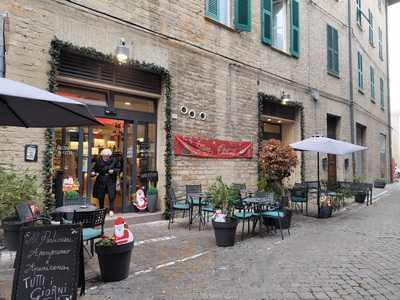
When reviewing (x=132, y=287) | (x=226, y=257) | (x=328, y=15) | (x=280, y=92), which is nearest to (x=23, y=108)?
(x=132, y=287)

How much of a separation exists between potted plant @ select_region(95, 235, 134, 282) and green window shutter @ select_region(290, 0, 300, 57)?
36.5ft

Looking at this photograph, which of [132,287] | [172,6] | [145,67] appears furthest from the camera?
[172,6]

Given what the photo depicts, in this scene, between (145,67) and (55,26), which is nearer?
(55,26)

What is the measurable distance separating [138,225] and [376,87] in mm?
20702

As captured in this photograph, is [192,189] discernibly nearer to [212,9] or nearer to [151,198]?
[151,198]

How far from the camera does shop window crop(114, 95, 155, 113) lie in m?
8.62

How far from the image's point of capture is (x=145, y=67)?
8.52 meters

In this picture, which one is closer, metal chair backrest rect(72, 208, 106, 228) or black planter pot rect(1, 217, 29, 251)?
metal chair backrest rect(72, 208, 106, 228)

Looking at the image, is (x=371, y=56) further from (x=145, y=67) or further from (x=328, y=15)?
(x=145, y=67)

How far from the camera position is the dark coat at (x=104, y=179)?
8.20 m

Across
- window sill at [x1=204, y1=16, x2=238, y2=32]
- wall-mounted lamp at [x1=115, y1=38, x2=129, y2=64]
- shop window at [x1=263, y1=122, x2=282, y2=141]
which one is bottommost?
shop window at [x1=263, y1=122, x2=282, y2=141]

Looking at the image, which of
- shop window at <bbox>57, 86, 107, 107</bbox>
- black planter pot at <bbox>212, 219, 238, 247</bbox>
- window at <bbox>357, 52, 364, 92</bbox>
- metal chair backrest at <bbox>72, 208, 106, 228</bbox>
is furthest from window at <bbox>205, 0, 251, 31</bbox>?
window at <bbox>357, 52, 364, 92</bbox>

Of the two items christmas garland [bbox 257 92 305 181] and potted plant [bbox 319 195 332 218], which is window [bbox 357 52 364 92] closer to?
christmas garland [bbox 257 92 305 181]

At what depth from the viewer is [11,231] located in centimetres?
510
